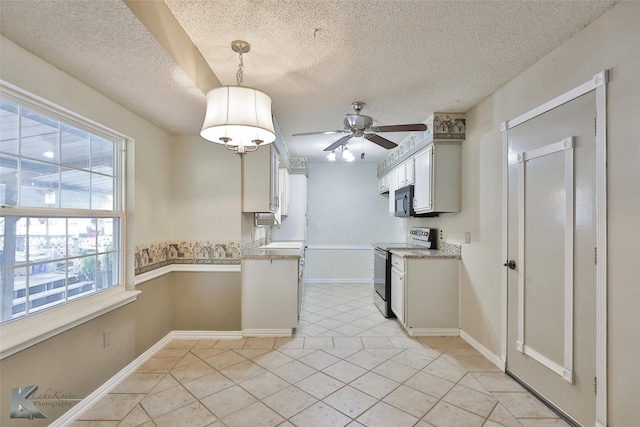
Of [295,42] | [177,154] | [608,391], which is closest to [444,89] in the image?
[295,42]

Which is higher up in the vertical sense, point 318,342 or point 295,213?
point 295,213

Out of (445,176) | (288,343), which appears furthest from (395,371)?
(445,176)

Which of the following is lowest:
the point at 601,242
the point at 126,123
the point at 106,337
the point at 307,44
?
the point at 106,337

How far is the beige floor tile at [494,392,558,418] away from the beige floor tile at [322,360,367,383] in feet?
3.39

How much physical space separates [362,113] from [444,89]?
899 millimetres

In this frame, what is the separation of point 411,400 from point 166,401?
1.75 meters

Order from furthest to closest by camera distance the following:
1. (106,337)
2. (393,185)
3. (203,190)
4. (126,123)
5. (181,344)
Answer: (393,185) → (203,190) → (181,344) → (126,123) → (106,337)

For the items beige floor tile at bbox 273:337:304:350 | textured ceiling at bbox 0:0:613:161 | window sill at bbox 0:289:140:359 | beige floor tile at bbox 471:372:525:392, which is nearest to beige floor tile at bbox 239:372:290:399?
beige floor tile at bbox 273:337:304:350

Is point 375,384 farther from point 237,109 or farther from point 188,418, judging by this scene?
point 237,109

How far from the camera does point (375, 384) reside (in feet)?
7.60

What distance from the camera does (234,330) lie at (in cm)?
322

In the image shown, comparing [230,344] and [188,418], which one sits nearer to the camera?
[188,418]

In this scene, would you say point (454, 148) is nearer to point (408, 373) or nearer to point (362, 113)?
point (362, 113)

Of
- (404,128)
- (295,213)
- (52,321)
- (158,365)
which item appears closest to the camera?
(52,321)
